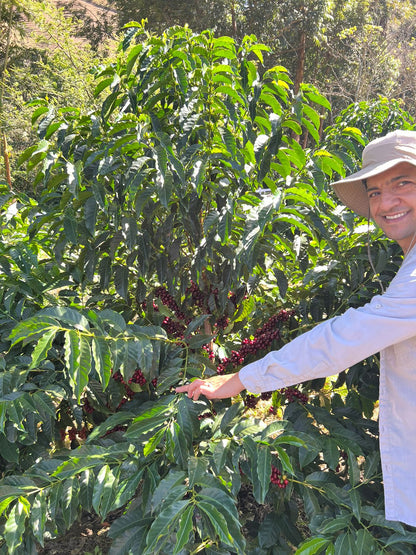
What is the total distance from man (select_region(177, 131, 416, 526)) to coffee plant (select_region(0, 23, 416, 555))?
4.0 inches

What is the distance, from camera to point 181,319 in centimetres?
189

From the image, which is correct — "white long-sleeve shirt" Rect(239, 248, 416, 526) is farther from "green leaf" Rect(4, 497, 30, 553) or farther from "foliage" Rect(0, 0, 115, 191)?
"foliage" Rect(0, 0, 115, 191)

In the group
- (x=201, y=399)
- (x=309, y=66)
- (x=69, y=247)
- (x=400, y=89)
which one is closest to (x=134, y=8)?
(x=309, y=66)

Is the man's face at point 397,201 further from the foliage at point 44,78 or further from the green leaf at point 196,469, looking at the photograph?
the foliage at point 44,78

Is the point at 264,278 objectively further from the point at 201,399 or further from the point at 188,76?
the point at 188,76

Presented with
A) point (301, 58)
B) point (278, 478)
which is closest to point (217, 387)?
point (278, 478)

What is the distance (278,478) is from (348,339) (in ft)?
1.69

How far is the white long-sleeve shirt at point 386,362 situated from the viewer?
1102mm

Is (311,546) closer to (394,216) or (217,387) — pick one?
(217,387)

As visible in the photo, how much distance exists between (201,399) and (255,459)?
437mm

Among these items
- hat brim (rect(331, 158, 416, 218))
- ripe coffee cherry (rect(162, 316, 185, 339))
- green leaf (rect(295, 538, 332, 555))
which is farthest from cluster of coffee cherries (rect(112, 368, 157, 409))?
hat brim (rect(331, 158, 416, 218))

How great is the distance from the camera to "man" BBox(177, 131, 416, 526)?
111 centimetres

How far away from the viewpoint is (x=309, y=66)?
14.2 m

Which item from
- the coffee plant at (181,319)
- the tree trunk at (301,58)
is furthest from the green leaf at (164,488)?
the tree trunk at (301,58)
